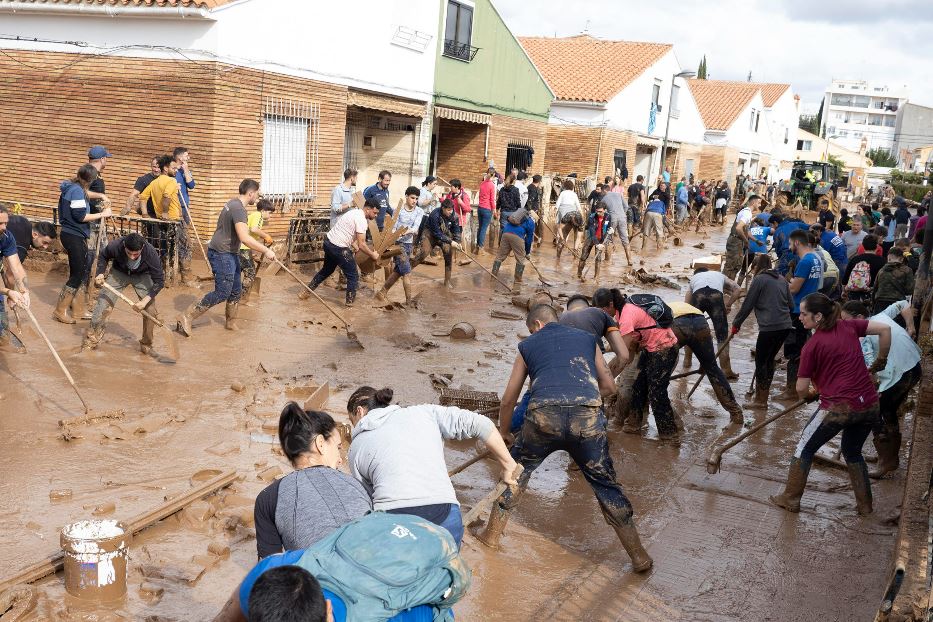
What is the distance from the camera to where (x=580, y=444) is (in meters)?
4.96

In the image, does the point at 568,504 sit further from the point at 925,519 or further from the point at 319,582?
the point at 319,582

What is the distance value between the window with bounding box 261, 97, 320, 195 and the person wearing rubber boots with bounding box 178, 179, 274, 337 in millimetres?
4850

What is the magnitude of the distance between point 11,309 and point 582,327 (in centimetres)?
658

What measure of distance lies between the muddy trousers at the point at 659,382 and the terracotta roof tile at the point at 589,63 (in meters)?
20.7

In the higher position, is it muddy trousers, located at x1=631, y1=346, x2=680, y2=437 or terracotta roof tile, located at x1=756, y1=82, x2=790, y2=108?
terracotta roof tile, located at x1=756, y1=82, x2=790, y2=108

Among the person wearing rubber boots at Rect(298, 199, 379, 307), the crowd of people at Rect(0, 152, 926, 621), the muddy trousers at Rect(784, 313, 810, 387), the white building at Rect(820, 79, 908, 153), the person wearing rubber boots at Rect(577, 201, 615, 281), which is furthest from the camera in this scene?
the white building at Rect(820, 79, 908, 153)

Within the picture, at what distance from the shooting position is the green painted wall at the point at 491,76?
18812 mm

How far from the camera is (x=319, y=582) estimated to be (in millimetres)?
2469

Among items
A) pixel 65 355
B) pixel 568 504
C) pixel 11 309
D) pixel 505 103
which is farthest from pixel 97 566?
pixel 505 103

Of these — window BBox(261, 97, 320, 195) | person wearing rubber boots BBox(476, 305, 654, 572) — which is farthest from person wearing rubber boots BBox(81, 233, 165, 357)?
window BBox(261, 97, 320, 195)

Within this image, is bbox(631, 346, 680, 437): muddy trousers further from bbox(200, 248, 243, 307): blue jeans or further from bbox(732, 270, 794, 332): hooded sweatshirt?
bbox(200, 248, 243, 307): blue jeans

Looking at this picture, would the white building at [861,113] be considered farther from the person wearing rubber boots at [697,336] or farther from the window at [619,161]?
the person wearing rubber boots at [697,336]

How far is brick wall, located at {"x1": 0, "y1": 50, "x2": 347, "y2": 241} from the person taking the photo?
41.1 feet

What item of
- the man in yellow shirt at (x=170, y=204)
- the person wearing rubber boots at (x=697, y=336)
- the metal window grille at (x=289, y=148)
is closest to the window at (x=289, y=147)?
the metal window grille at (x=289, y=148)
